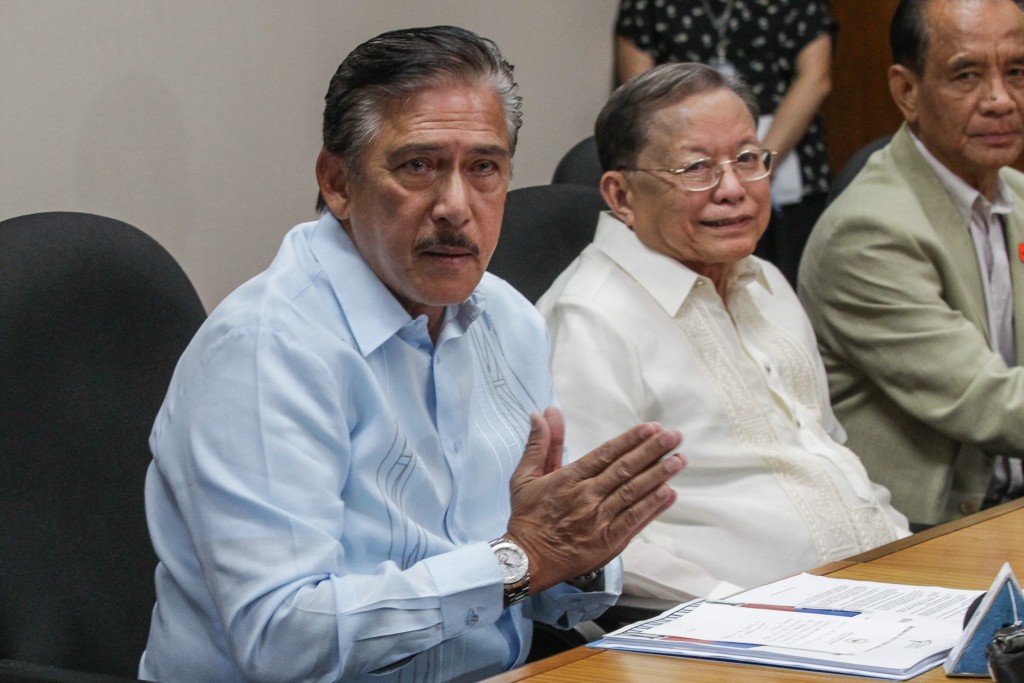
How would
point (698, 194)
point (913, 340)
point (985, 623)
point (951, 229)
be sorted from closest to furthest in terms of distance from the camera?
point (985, 623) < point (698, 194) < point (913, 340) < point (951, 229)

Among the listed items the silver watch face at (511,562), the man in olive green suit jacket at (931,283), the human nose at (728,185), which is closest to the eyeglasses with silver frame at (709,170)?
the human nose at (728,185)

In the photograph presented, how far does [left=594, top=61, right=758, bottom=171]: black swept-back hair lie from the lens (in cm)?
227

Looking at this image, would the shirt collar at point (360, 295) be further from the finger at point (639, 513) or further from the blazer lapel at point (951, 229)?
the blazer lapel at point (951, 229)

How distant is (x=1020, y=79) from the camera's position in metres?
2.69

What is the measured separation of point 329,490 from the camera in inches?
55.7

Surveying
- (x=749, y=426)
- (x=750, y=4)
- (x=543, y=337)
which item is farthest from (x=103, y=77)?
(x=750, y=4)

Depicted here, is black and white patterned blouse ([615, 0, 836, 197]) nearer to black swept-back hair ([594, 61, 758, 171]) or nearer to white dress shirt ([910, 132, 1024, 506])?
white dress shirt ([910, 132, 1024, 506])

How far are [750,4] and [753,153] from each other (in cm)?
164

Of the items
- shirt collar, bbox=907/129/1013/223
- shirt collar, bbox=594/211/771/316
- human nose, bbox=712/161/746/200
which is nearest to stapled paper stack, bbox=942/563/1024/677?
shirt collar, bbox=594/211/771/316

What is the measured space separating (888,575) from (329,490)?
67 centimetres

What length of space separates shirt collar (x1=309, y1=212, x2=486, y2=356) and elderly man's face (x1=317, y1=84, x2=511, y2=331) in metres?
0.02

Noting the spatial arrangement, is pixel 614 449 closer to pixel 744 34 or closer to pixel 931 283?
pixel 931 283

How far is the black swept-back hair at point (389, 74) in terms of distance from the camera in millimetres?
1542

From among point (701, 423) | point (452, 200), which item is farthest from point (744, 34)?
point (452, 200)
